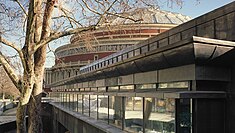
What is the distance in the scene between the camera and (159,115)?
303 inches

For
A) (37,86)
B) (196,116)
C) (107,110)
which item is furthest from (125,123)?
(196,116)

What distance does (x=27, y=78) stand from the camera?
9.11m

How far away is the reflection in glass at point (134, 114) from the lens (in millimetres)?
9008

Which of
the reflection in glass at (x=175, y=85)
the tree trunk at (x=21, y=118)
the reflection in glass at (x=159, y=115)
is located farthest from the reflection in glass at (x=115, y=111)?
the tree trunk at (x=21, y=118)

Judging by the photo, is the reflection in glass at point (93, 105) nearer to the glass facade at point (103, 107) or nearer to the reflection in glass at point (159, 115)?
the glass facade at point (103, 107)

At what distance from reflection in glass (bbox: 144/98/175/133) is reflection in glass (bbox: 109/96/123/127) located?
2.35 metres

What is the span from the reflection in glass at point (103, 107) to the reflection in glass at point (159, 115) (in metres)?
4.34

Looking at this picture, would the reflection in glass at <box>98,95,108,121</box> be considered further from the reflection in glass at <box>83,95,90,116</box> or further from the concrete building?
the concrete building

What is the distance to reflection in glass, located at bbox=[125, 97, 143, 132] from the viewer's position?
901 centimetres

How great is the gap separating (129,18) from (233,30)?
4515 millimetres

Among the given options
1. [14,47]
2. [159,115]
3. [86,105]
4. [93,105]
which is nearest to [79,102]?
[86,105]

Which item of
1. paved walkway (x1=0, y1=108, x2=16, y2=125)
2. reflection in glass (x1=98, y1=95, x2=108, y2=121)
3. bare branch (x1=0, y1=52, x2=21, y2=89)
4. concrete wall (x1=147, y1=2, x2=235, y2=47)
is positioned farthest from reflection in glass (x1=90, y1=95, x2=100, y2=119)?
paved walkway (x1=0, y1=108, x2=16, y2=125)

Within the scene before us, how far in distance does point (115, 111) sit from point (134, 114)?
6.70 ft

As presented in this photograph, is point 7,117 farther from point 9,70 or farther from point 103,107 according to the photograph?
point 9,70
